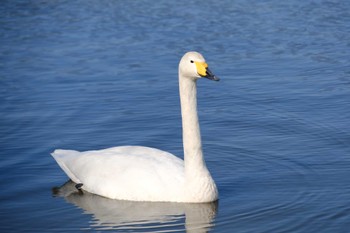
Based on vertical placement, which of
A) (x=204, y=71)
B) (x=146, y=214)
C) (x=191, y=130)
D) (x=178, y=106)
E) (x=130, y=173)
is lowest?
(x=146, y=214)

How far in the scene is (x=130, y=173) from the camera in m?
9.98

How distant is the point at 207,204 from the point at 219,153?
5.44 ft

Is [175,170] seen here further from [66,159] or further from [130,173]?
[66,159]

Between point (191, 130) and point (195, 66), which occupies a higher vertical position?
point (195, 66)

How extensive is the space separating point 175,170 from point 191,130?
17.7 inches

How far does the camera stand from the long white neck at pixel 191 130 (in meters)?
9.86

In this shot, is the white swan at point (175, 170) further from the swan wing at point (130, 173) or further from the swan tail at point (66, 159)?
the swan tail at point (66, 159)

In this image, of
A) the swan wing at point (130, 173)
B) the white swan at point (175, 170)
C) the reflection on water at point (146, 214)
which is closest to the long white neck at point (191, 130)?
the white swan at point (175, 170)

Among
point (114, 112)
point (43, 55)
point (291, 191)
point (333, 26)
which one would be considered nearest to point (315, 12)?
point (333, 26)

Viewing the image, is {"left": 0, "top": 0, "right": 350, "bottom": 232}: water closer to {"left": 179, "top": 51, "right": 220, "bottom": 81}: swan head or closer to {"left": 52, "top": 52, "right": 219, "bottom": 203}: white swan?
{"left": 52, "top": 52, "right": 219, "bottom": 203}: white swan

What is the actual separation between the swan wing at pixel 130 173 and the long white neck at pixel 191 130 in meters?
0.17

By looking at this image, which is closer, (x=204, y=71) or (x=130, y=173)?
(x=204, y=71)

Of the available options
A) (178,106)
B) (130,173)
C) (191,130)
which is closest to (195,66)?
(191,130)

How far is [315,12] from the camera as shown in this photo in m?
19.5
